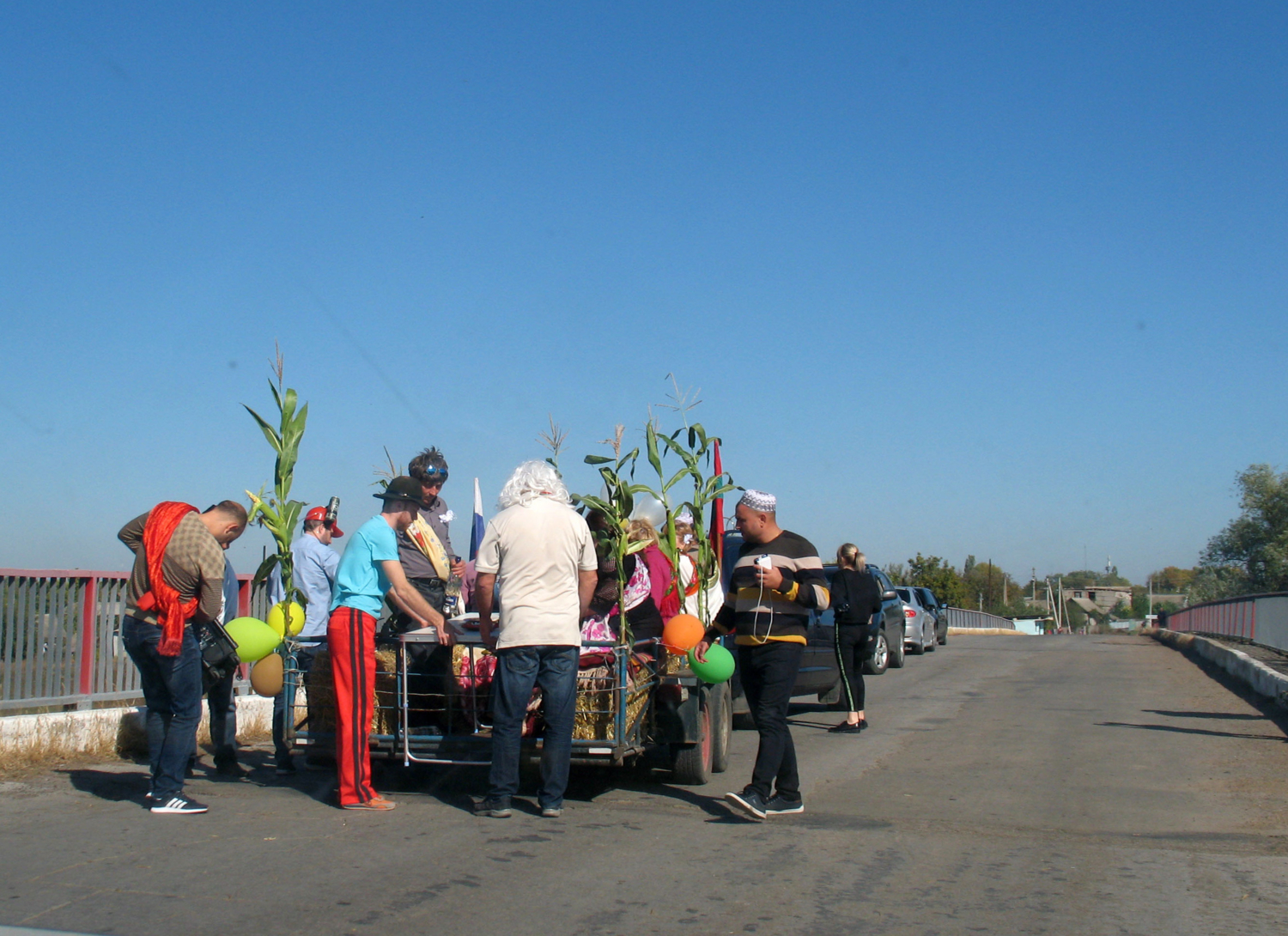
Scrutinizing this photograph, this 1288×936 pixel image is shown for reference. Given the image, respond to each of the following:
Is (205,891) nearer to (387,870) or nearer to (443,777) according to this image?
(387,870)

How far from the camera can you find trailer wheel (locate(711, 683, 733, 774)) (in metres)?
7.63

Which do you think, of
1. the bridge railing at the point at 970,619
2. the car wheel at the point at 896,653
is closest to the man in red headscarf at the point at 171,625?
the car wheel at the point at 896,653

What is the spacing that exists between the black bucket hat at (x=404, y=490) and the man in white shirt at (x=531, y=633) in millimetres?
556

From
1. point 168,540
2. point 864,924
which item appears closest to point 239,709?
point 168,540

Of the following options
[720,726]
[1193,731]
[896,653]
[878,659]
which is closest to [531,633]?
[720,726]

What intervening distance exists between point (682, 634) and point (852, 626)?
449cm

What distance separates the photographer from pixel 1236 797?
724cm

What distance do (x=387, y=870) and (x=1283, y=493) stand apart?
6084 centimetres

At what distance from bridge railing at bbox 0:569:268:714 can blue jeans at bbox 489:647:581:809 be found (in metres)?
3.38

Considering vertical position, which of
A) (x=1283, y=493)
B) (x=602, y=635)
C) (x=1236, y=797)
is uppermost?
(x=1283, y=493)

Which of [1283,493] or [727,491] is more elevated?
[1283,493]

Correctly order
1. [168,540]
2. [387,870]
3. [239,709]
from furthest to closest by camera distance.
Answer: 1. [239,709]
2. [168,540]
3. [387,870]

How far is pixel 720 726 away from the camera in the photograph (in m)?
7.82

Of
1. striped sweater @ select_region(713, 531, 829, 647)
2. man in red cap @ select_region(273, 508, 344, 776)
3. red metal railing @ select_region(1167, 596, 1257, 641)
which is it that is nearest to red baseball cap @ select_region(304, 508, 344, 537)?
man in red cap @ select_region(273, 508, 344, 776)
